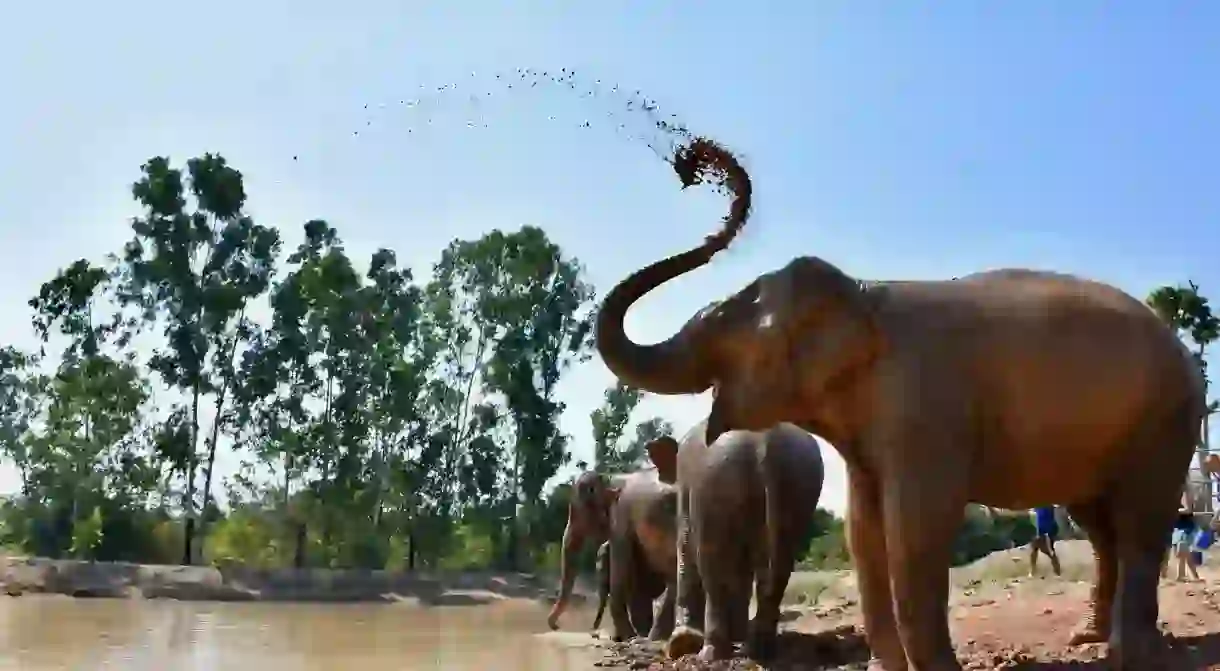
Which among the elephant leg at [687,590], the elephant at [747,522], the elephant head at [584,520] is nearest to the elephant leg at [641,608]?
the elephant head at [584,520]

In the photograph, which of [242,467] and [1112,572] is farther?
[242,467]

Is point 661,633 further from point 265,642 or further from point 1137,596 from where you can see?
point 1137,596

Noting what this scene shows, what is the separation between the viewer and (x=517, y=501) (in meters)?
43.6

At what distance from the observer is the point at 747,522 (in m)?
9.70

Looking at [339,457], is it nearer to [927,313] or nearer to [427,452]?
[427,452]

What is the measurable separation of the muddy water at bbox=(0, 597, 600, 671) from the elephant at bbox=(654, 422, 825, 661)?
1491 mm

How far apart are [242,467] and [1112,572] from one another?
119 ft

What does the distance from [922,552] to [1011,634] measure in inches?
126

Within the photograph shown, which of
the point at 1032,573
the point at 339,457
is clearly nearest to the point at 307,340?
the point at 339,457

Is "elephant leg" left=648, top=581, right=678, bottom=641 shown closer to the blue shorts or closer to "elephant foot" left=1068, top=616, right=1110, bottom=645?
the blue shorts

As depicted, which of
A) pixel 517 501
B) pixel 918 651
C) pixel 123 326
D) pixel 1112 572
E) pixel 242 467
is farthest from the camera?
pixel 517 501

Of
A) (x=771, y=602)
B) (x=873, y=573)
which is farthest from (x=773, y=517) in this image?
(x=873, y=573)

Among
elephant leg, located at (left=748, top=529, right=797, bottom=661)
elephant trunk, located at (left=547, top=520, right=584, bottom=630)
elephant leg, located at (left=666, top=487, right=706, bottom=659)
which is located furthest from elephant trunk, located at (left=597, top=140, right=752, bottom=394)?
elephant trunk, located at (left=547, top=520, right=584, bottom=630)

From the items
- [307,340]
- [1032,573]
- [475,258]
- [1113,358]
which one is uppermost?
[475,258]
